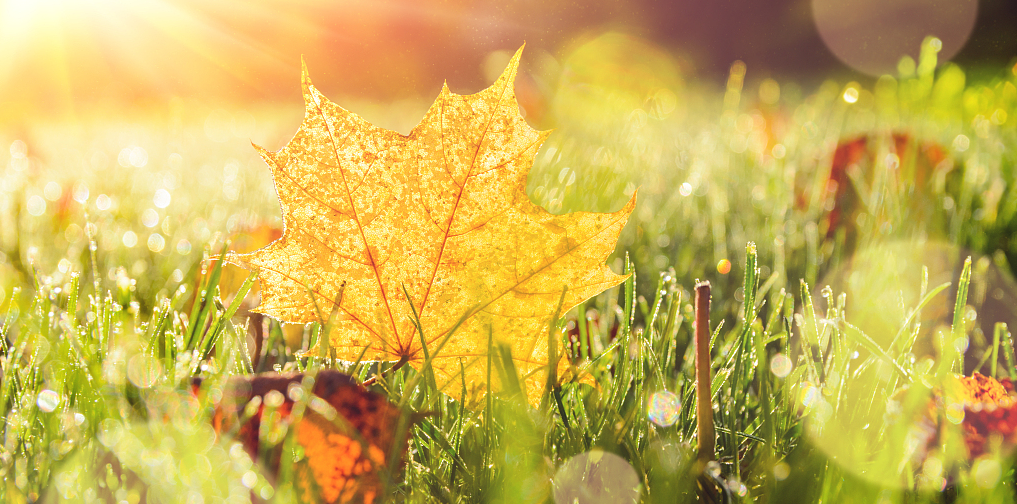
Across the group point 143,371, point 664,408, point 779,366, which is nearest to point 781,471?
point 664,408

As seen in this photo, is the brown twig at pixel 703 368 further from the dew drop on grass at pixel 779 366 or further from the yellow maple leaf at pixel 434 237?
the dew drop on grass at pixel 779 366

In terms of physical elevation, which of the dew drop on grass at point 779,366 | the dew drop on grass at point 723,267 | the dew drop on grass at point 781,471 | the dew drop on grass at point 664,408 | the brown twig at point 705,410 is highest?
the brown twig at point 705,410

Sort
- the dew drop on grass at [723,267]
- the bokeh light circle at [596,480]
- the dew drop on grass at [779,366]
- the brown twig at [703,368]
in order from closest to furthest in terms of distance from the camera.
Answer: the brown twig at [703,368]
the bokeh light circle at [596,480]
the dew drop on grass at [779,366]
the dew drop on grass at [723,267]

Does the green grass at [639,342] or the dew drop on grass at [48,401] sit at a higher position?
the dew drop on grass at [48,401]

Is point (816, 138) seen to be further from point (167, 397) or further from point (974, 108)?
point (167, 397)

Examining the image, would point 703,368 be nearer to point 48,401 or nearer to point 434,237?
point 434,237

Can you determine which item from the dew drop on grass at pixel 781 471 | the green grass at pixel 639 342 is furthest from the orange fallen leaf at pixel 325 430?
the dew drop on grass at pixel 781 471

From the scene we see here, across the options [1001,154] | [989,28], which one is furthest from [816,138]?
[989,28]
